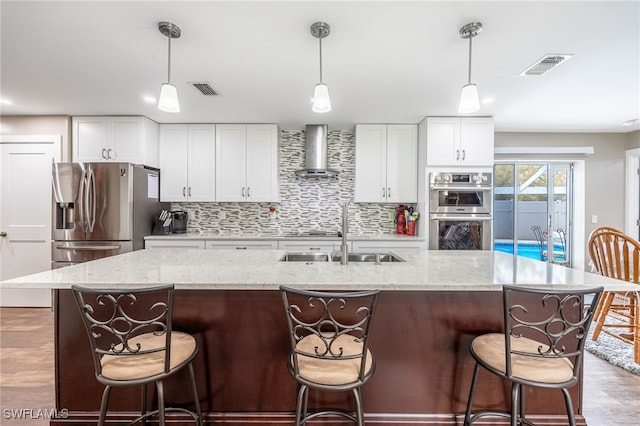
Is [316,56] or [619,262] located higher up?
[316,56]

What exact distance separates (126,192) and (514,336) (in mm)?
3904

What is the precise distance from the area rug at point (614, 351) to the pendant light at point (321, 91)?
10.1ft

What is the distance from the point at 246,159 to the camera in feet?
13.5

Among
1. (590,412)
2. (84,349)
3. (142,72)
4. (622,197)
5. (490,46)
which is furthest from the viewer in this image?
(622,197)

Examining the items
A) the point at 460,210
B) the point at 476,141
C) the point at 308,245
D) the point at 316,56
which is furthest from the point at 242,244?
the point at 476,141

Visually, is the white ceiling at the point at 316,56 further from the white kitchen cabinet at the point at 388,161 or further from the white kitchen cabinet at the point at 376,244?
the white kitchen cabinet at the point at 376,244

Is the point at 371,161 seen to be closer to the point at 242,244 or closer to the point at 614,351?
the point at 242,244

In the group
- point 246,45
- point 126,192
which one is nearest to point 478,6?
point 246,45

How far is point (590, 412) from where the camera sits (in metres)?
1.94

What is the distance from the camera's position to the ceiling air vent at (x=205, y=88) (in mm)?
2793

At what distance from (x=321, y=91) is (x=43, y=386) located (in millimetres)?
2810

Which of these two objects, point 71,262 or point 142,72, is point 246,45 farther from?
point 71,262

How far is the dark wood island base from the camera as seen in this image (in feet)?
5.59

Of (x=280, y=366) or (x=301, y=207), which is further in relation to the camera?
(x=301, y=207)
